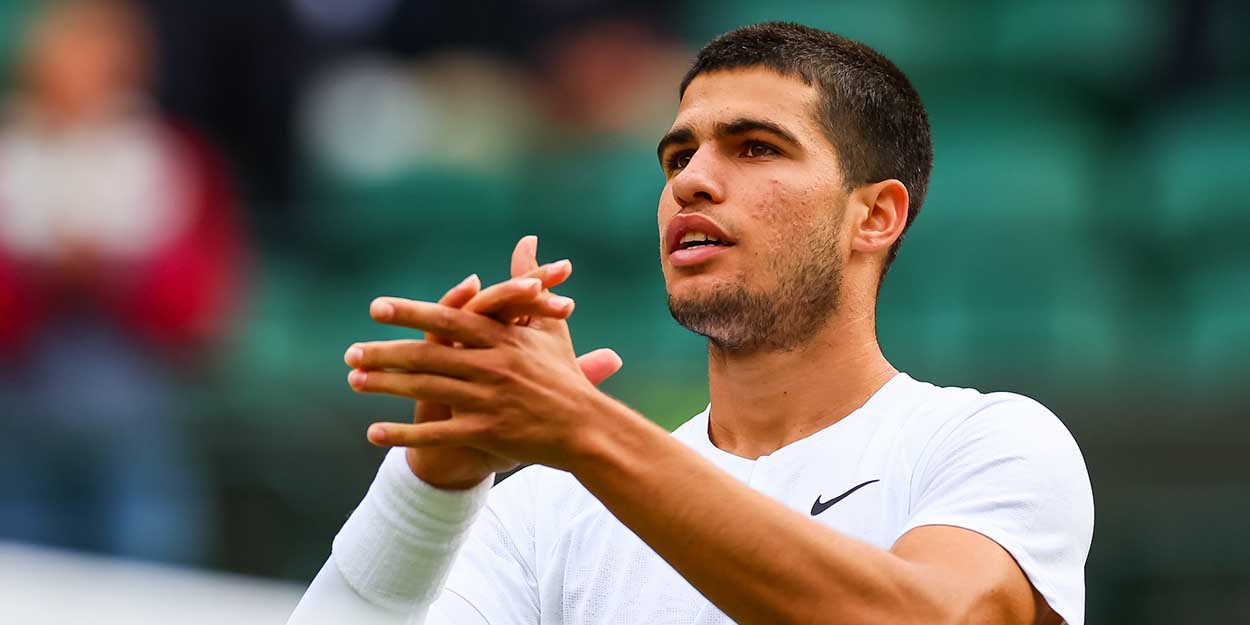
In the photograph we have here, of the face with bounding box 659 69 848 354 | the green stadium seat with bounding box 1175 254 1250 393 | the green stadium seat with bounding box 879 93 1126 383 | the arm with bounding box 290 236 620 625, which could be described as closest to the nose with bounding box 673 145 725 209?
the face with bounding box 659 69 848 354

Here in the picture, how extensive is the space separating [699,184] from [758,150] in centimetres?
17

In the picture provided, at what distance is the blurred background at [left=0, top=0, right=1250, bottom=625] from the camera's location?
22.9 ft

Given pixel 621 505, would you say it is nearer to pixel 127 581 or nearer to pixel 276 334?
pixel 127 581

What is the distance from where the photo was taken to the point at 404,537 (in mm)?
2932

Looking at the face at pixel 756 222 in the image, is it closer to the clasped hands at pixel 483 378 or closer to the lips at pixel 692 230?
the lips at pixel 692 230

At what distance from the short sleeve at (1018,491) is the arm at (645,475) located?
323 millimetres

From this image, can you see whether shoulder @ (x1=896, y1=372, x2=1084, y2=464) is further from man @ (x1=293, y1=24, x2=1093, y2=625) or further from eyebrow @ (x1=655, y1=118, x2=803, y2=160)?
eyebrow @ (x1=655, y1=118, x2=803, y2=160)

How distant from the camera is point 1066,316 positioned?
7648mm

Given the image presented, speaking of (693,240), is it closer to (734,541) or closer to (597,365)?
(597,365)

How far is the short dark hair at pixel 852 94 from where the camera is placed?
347 cm

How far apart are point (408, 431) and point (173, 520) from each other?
445 centimetres

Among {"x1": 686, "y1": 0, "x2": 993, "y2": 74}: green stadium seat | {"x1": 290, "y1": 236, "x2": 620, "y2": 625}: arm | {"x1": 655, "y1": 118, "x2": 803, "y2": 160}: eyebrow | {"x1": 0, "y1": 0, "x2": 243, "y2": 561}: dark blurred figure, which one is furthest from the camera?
{"x1": 686, "y1": 0, "x2": 993, "y2": 74}: green stadium seat

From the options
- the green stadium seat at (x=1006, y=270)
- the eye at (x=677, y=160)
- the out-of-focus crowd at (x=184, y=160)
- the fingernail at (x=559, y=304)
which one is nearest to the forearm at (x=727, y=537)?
the fingernail at (x=559, y=304)

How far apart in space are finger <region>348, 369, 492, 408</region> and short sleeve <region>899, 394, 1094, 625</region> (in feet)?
2.69
